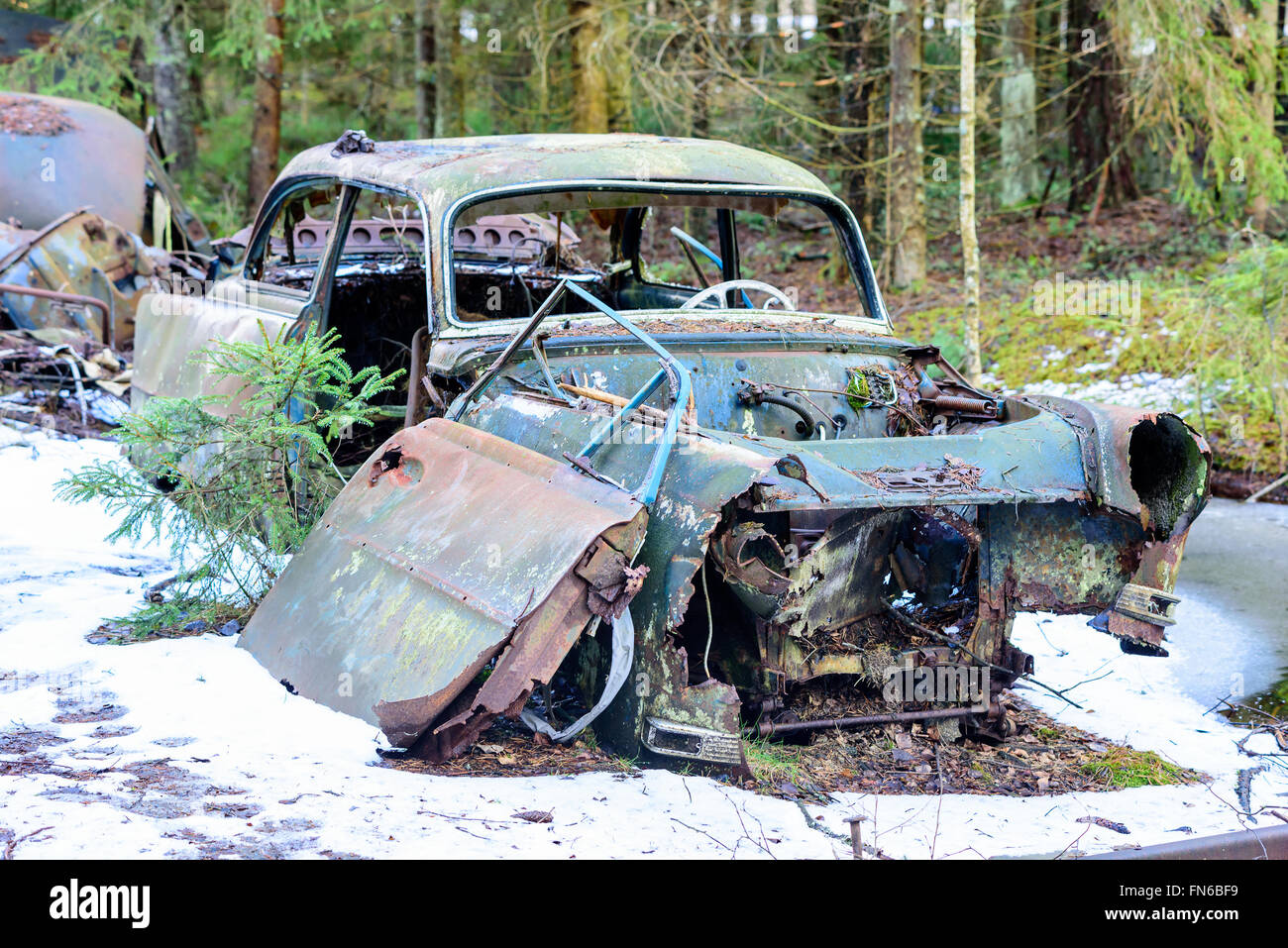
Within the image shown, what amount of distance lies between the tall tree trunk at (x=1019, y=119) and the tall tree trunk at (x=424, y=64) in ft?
27.9

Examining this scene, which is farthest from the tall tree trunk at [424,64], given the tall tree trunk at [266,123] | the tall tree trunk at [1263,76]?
the tall tree trunk at [1263,76]

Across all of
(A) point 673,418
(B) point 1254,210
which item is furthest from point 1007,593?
(B) point 1254,210

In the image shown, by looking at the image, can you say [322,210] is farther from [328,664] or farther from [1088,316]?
[328,664]

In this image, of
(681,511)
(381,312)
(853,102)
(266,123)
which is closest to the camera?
(681,511)

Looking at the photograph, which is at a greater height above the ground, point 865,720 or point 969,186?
point 969,186

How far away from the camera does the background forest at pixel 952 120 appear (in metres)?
10.1

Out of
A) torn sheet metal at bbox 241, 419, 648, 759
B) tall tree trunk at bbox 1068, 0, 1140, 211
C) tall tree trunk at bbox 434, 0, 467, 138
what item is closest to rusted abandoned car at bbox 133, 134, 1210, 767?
torn sheet metal at bbox 241, 419, 648, 759

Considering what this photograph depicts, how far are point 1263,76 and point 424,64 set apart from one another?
11.6 metres

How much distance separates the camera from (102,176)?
442 inches

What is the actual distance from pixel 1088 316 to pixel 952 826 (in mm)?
8929

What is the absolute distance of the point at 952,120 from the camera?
12.9 m

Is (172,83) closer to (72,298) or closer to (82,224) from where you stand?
(82,224)

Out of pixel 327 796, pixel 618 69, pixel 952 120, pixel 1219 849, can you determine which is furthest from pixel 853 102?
pixel 327 796

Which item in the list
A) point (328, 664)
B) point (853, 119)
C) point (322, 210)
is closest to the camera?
point (328, 664)
